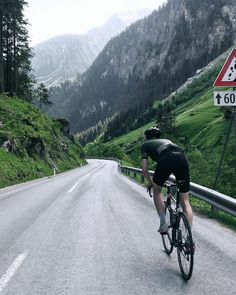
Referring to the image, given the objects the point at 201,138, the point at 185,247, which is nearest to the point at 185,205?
the point at 185,247

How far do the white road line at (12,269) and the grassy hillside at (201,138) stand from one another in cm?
1102

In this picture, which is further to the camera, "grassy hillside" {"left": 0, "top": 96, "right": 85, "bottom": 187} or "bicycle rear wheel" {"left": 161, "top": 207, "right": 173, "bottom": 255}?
"grassy hillside" {"left": 0, "top": 96, "right": 85, "bottom": 187}

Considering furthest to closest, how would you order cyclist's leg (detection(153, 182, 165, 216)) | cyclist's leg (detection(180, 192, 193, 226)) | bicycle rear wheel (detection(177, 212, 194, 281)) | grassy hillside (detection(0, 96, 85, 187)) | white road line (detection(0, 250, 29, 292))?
grassy hillside (detection(0, 96, 85, 187)) < cyclist's leg (detection(153, 182, 165, 216)) < cyclist's leg (detection(180, 192, 193, 226)) < white road line (detection(0, 250, 29, 292)) < bicycle rear wheel (detection(177, 212, 194, 281))

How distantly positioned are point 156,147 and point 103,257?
1.96 m

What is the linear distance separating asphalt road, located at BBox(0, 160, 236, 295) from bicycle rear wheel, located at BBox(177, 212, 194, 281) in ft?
0.47

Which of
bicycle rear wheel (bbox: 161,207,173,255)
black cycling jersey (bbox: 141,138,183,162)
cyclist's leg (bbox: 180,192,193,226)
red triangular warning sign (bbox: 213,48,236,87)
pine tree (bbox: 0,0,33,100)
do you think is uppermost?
pine tree (bbox: 0,0,33,100)

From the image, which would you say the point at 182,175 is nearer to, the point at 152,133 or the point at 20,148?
the point at 152,133

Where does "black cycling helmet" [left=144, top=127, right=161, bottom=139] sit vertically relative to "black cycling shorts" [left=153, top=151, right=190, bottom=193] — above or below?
above

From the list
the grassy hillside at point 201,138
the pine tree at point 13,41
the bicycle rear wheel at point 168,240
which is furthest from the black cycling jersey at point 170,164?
the pine tree at point 13,41

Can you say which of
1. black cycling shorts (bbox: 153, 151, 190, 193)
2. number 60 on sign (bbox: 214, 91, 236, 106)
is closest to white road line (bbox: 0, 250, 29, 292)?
black cycling shorts (bbox: 153, 151, 190, 193)

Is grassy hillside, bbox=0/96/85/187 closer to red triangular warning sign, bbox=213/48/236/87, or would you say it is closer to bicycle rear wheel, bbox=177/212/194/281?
red triangular warning sign, bbox=213/48/236/87

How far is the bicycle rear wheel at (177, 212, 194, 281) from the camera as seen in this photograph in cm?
500

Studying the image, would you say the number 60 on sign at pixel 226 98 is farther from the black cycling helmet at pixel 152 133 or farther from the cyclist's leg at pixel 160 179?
the cyclist's leg at pixel 160 179

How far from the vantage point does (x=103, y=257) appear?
6.28 metres
